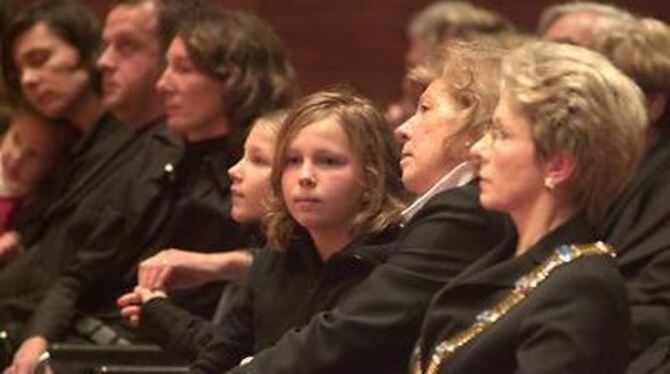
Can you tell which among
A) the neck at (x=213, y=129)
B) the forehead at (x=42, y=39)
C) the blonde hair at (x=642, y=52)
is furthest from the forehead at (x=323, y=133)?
the forehead at (x=42, y=39)

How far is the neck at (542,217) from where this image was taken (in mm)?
2914

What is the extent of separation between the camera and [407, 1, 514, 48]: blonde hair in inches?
225

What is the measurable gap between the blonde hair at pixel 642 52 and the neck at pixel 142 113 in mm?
1428

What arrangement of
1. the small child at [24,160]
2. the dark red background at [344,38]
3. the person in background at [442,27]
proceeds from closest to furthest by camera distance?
the small child at [24,160], the person in background at [442,27], the dark red background at [344,38]

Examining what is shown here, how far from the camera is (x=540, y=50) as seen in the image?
9.78ft

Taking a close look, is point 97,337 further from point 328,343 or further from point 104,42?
point 328,343

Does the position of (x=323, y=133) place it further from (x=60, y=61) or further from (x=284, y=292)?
(x=60, y=61)

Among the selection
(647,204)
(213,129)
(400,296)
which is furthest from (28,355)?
(647,204)

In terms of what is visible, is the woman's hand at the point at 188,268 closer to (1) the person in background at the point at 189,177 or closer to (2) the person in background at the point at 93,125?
(1) the person in background at the point at 189,177

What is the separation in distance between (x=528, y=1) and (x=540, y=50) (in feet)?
10.6

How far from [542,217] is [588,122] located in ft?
0.56

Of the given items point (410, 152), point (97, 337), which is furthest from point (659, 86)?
point (97, 337)

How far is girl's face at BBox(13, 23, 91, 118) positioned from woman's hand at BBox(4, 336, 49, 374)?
0.84 meters

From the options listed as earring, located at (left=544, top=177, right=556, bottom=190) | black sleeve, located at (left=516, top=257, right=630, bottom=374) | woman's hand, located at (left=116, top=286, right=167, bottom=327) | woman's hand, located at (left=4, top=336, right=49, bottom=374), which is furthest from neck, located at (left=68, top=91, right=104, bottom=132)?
black sleeve, located at (left=516, top=257, right=630, bottom=374)
